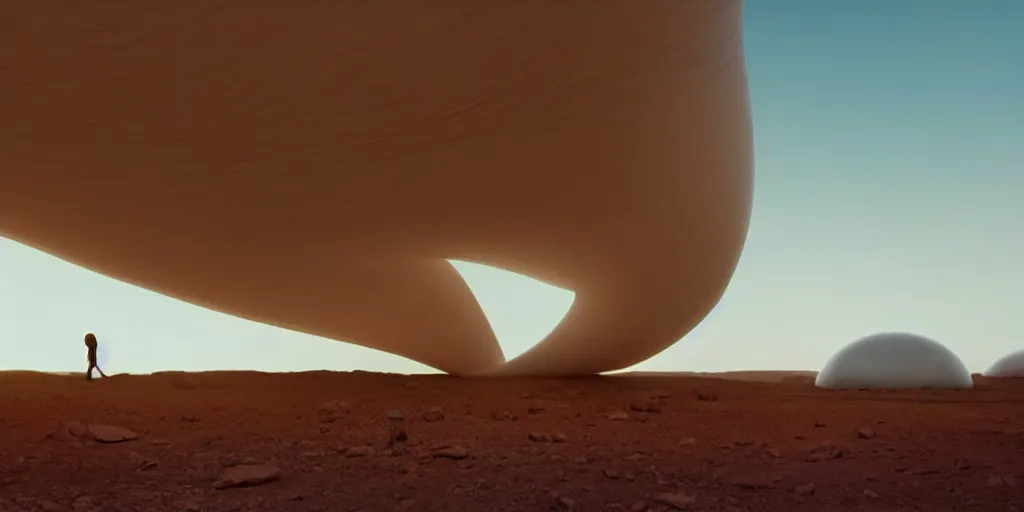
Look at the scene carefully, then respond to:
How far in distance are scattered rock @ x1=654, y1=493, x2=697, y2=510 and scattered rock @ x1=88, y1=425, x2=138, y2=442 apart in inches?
118

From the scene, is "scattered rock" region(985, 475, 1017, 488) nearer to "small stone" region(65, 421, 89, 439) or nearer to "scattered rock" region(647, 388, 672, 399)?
"scattered rock" region(647, 388, 672, 399)

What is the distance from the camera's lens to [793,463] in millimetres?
4461

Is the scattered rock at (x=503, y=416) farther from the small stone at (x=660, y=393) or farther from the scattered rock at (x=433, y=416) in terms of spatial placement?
the small stone at (x=660, y=393)

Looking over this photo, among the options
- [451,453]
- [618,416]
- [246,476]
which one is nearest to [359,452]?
[451,453]

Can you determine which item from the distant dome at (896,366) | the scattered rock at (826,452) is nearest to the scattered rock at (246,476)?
the scattered rock at (826,452)

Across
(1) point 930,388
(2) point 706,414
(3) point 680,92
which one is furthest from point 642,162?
(1) point 930,388

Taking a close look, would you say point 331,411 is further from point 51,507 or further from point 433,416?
point 51,507

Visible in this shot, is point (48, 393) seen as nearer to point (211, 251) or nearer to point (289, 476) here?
point (211, 251)

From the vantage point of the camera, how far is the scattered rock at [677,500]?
141 inches

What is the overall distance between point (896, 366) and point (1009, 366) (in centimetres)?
588

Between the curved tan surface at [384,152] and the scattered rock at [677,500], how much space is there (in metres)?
2.98

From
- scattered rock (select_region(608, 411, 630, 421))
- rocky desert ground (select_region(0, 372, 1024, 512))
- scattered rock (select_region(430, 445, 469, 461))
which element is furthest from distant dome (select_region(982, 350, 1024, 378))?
scattered rock (select_region(430, 445, 469, 461))

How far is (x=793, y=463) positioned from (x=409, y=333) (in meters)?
4.94

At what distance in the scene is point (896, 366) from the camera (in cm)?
1091
